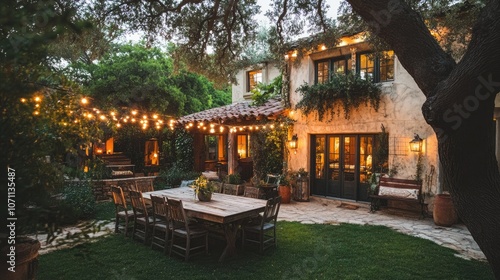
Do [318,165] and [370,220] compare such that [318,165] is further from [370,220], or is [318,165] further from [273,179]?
[370,220]

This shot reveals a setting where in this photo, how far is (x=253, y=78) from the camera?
1542 cm

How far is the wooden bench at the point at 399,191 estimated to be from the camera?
806cm

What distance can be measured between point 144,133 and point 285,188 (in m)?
10.8

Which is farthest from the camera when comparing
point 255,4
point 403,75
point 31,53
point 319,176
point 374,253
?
point 319,176

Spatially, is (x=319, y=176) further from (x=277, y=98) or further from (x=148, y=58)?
(x=148, y=58)

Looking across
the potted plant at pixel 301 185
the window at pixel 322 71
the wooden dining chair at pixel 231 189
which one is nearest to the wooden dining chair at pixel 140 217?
the wooden dining chair at pixel 231 189

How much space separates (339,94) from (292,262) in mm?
5810

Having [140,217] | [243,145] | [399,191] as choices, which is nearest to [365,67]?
[399,191]

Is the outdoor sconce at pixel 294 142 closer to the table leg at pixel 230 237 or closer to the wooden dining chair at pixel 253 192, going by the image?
the wooden dining chair at pixel 253 192

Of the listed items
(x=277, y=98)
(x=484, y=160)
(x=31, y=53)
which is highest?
(x=277, y=98)

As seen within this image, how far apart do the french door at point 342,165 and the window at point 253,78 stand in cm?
570

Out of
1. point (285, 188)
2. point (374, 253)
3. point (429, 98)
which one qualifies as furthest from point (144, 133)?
point (429, 98)

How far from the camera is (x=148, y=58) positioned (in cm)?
1556

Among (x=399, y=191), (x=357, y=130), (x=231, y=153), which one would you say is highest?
(x=357, y=130)
